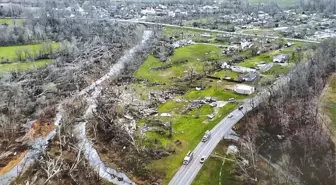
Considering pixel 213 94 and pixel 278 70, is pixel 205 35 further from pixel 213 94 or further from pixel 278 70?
pixel 213 94

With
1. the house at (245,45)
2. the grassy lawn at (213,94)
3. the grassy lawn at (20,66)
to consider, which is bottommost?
the grassy lawn at (213,94)

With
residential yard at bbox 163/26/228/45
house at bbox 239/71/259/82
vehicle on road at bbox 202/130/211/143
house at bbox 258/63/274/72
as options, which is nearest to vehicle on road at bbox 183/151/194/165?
vehicle on road at bbox 202/130/211/143

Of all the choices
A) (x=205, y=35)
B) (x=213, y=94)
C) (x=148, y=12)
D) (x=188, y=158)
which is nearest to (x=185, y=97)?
(x=213, y=94)

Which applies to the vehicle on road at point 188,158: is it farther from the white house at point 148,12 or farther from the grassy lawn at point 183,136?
the white house at point 148,12

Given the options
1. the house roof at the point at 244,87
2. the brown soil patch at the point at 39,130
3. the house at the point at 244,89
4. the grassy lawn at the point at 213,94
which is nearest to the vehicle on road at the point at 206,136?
the grassy lawn at the point at 213,94

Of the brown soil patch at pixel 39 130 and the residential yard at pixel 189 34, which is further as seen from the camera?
the residential yard at pixel 189 34

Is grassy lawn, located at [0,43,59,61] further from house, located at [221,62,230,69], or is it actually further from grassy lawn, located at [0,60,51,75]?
house, located at [221,62,230,69]
